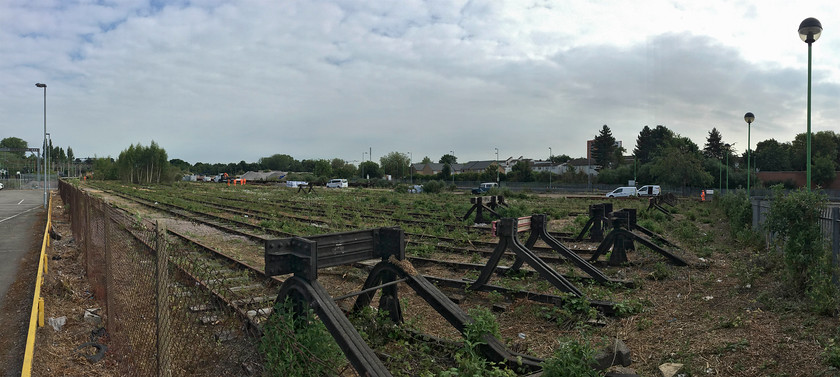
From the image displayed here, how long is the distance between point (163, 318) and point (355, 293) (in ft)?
5.80

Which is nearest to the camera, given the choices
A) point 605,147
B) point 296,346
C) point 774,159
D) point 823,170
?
point 296,346

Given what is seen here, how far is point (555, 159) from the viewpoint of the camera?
6722 inches

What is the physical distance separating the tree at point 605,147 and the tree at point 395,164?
1757 inches

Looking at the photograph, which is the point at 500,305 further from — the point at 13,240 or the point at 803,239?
the point at 13,240

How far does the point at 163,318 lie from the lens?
14.4 ft

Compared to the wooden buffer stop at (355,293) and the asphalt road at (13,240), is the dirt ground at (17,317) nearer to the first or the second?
the asphalt road at (13,240)

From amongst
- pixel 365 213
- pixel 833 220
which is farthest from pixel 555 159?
pixel 833 220

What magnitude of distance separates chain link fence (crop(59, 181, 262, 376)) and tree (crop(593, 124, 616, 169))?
354ft

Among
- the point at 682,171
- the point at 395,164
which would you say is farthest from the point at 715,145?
the point at 395,164

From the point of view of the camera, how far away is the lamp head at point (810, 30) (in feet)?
33.6

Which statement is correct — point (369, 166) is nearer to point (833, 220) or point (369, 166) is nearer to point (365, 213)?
point (365, 213)

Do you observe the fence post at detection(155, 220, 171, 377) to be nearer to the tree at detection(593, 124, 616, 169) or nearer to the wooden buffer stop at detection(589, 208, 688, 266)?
the wooden buffer stop at detection(589, 208, 688, 266)

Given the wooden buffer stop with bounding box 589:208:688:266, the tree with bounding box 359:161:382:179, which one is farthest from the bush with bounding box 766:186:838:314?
the tree with bounding box 359:161:382:179

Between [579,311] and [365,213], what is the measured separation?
57.7ft
